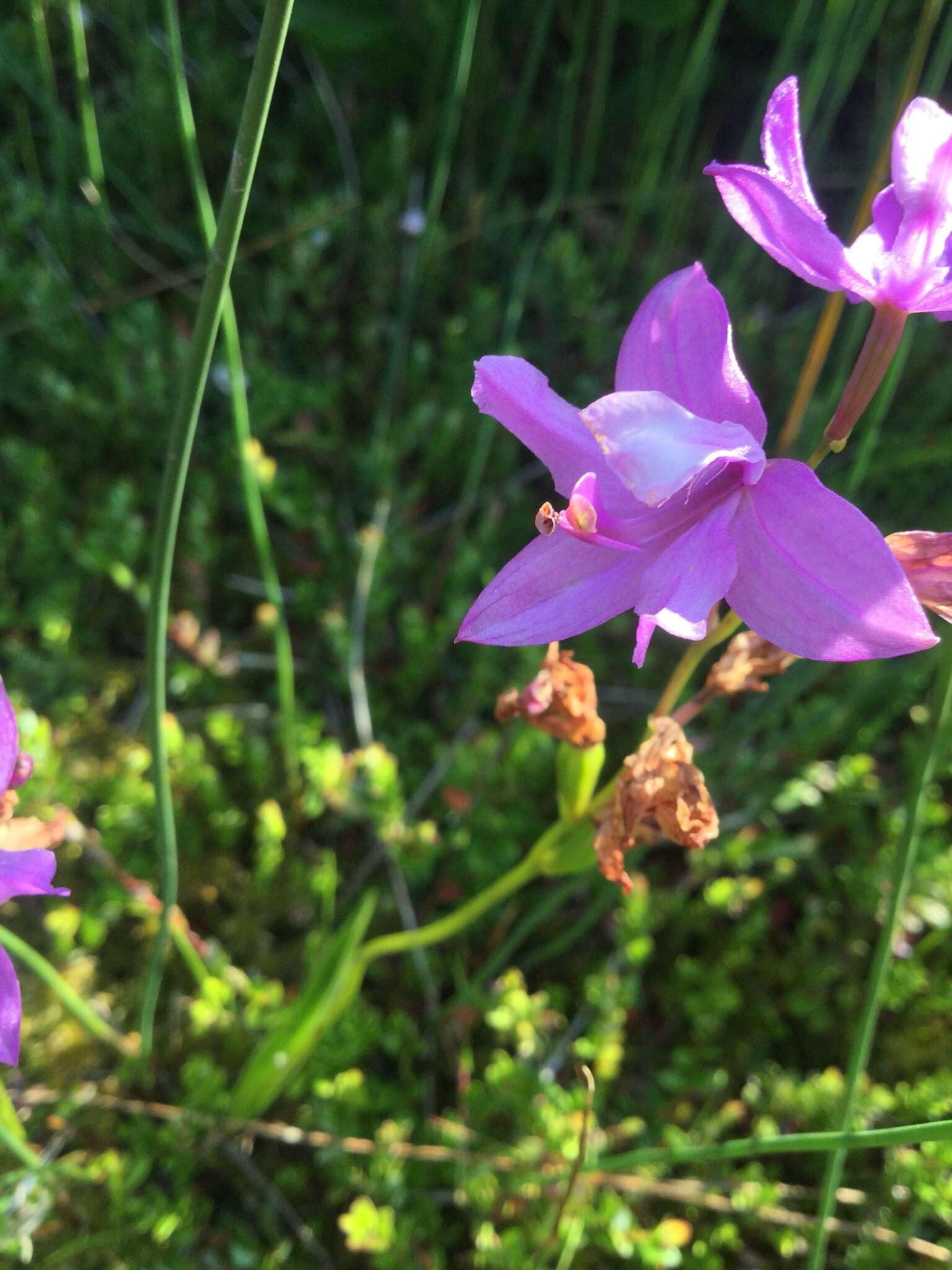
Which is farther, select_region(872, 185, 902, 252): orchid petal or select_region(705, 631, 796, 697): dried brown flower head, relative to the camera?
select_region(705, 631, 796, 697): dried brown flower head

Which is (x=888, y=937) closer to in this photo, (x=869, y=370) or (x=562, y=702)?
(x=562, y=702)

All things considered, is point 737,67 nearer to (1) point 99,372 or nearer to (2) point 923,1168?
(1) point 99,372

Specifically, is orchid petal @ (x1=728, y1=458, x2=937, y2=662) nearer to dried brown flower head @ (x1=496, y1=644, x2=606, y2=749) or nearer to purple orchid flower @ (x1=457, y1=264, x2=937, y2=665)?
purple orchid flower @ (x1=457, y1=264, x2=937, y2=665)

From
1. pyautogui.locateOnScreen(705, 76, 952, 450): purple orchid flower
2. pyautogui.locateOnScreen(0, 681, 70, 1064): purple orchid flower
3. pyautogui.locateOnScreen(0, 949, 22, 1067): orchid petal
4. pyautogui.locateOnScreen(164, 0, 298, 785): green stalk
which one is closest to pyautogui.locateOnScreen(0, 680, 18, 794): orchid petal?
pyautogui.locateOnScreen(0, 681, 70, 1064): purple orchid flower

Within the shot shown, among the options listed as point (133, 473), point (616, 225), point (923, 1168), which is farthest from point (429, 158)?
point (923, 1168)

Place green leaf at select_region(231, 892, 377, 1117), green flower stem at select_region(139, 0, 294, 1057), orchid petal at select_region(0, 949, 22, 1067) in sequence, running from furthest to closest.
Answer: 1. green leaf at select_region(231, 892, 377, 1117)
2. orchid petal at select_region(0, 949, 22, 1067)
3. green flower stem at select_region(139, 0, 294, 1057)

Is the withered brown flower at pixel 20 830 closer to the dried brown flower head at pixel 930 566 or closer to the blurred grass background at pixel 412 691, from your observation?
the blurred grass background at pixel 412 691
